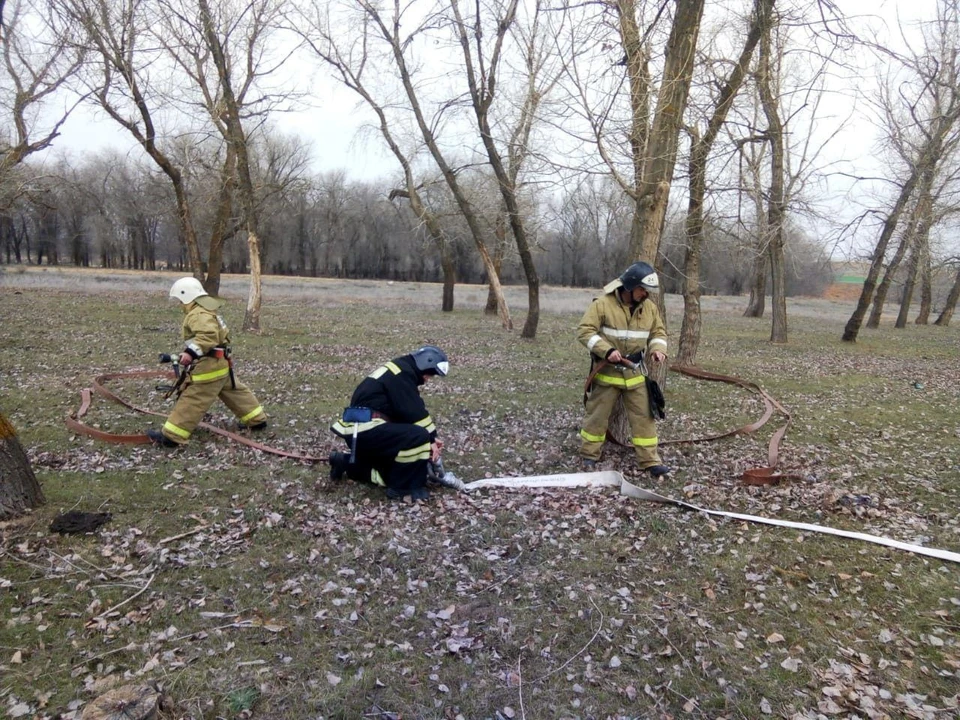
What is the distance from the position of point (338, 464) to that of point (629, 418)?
3.14m

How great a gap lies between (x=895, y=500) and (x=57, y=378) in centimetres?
1208

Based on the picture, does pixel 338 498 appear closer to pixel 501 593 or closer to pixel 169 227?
pixel 501 593

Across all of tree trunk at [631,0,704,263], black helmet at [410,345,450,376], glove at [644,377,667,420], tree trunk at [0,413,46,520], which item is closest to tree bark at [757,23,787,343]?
Result: tree trunk at [631,0,704,263]

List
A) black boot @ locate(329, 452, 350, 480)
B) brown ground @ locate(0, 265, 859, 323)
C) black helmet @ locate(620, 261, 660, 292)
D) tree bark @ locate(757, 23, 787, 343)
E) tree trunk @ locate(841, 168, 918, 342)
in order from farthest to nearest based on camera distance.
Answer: brown ground @ locate(0, 265, 859, 323)
tree trunk @ locate(841, 168, 918, 342)
tree bark @ locate(757, 23, 787, 343)
black helmet @ locate(620, 261, 660, 292)
black boot @ locate(329, 452, 350, 480)

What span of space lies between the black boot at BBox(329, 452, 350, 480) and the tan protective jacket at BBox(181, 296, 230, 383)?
2.12m

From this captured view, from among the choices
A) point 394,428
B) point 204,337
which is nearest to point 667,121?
point 394,428

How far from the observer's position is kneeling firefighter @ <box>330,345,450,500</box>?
18.9 feet

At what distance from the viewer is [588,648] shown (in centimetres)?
396

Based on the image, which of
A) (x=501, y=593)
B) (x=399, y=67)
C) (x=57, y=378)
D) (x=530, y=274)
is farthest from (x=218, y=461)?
(x=399, y=67)

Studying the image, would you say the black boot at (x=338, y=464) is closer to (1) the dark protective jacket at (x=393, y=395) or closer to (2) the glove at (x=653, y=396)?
(1) the dark protective jacket at (x=393, y=395)

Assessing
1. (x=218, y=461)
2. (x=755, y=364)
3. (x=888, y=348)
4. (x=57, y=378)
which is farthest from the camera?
(x=888, y=348)

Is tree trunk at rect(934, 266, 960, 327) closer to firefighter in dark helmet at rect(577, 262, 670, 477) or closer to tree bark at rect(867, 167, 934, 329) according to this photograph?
tree bark at rect(867, 167, 934, 329)

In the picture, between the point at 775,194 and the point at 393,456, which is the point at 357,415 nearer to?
the point at 393,456

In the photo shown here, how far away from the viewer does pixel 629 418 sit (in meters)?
6.95
